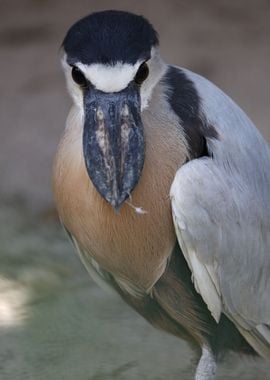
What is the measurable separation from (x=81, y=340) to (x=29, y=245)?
2.53 ft

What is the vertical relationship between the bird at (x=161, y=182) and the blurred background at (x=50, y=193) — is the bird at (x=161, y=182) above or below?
above

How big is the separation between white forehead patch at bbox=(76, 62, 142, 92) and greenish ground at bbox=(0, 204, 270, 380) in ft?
3.91

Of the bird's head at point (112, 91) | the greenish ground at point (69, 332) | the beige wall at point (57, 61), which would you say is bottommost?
the greenish ground at point (69, 332)

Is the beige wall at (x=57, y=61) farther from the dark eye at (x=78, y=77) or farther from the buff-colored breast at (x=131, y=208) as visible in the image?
the dark eye at (x=78, y=77)

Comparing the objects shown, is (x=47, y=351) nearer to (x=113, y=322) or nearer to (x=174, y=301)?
(x=113, y=322)

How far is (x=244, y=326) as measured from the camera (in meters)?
3.11

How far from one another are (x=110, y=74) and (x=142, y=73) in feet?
0.38

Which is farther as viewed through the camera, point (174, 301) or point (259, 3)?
point (259, 3)

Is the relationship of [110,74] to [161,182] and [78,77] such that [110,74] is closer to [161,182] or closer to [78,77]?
[78,77]

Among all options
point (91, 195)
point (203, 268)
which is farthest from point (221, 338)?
point (91, 195)

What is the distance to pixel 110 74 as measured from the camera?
2695mm

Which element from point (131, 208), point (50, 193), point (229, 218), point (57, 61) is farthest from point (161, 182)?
point (57, 61)

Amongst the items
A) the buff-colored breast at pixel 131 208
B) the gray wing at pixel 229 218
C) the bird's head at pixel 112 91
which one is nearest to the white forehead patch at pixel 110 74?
the bird's head at pixel 112 91

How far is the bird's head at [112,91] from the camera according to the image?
2.70 meters
